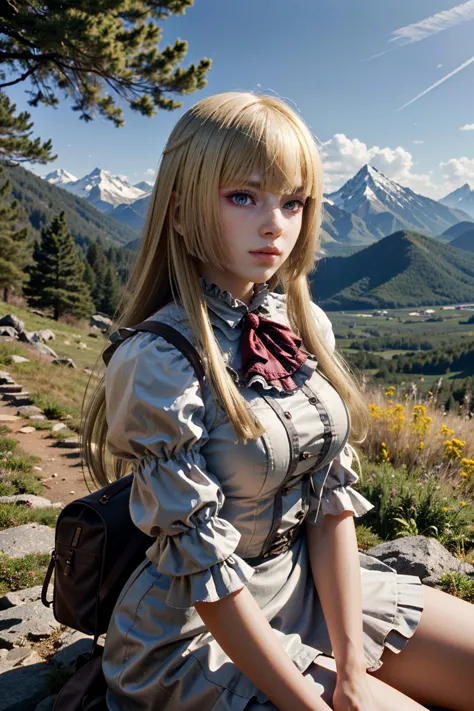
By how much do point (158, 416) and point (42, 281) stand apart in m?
37.0

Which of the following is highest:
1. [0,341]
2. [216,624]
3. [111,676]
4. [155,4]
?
[155,4]

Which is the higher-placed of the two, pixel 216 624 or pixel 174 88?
pixel 174 88

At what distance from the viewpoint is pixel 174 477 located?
128 cm

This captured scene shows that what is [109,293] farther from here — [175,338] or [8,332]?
[175,338]

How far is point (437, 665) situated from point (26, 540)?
2.72 metres

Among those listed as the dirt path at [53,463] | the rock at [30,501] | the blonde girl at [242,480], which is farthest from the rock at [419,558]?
the dirt path at [53,463]

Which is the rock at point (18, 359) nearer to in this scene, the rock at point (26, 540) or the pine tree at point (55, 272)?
the rock at point (26, 540)

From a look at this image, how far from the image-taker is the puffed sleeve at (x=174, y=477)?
126 cm

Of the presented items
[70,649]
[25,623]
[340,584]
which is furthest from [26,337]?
[340,584]

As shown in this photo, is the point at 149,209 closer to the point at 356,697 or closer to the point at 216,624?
the point at 216,624

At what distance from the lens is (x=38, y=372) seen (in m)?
10.1

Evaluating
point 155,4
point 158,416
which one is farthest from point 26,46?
point 158,416

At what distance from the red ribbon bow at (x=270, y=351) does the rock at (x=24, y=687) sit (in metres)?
1.46

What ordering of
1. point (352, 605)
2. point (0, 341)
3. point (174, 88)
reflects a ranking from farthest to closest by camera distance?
point (0, 341) → point (174, 88) → point (352, 605)
